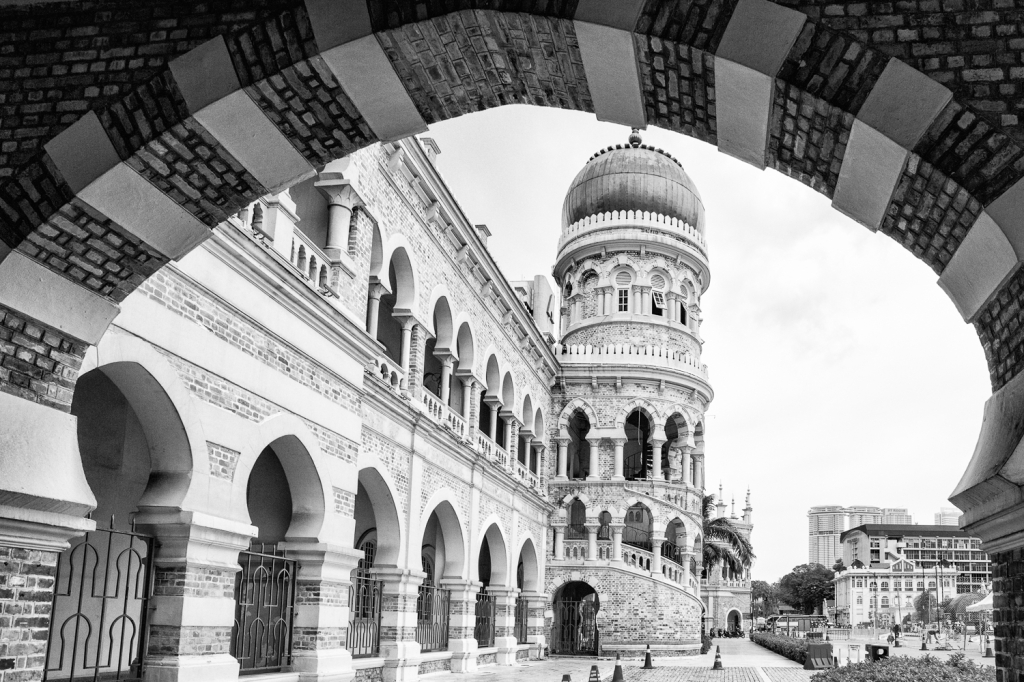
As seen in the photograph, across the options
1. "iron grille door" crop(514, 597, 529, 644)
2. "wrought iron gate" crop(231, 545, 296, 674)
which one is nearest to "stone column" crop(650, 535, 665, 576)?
"iron grille door" crop(514, 597, 529, 644)

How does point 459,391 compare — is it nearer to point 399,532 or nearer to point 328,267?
point 399,532

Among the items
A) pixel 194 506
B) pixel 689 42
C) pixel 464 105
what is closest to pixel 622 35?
pixel 689 42

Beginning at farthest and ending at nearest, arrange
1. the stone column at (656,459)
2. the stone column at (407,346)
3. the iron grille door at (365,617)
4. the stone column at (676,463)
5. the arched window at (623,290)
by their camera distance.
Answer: the arched window at (623,290) → the stone column at (676,463) → the stone column at (656,459) → the stone column at (407,346) → the iron grille door at (365,617)

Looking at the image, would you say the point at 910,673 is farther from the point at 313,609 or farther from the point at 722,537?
the point at 722,537

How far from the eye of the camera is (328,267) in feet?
48.7

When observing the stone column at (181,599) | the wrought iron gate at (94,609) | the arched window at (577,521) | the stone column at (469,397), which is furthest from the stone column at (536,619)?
the stone column at (181,599)

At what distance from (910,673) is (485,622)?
13.3 metres

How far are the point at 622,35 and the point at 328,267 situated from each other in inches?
389

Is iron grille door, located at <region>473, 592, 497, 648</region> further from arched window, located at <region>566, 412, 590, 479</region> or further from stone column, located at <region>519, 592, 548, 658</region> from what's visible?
arched window, located at <region>566, 412, 590, 479</region>

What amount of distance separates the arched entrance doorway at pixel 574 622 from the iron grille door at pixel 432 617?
10.9 m

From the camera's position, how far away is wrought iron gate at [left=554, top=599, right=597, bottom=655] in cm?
3266

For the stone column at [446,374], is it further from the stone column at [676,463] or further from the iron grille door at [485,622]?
the stone column at [676,463]

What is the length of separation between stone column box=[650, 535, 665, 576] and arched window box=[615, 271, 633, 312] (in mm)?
8082

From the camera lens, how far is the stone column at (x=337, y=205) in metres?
15.3
